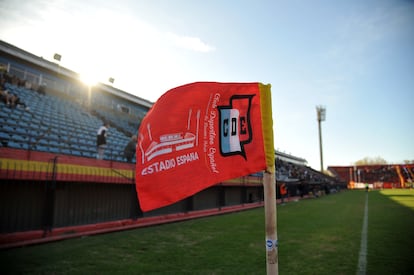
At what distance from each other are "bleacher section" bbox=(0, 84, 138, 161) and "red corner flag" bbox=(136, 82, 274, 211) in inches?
344

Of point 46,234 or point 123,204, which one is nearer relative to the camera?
point 46,234

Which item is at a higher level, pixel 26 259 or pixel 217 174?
pixel 217 174

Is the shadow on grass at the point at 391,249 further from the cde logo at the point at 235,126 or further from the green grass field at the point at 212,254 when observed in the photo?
the cde logo at the point at 235,126

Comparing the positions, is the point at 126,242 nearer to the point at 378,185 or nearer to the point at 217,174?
the point at 217,174

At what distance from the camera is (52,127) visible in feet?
49.1

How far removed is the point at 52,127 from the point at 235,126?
14.7 meters

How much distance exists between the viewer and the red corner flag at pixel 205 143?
2846 millimetres

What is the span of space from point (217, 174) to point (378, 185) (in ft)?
295

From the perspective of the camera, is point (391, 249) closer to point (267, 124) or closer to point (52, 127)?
point (267, 124)

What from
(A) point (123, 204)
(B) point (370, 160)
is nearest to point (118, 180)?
(A) point (123, 204)

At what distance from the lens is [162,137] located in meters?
3.10

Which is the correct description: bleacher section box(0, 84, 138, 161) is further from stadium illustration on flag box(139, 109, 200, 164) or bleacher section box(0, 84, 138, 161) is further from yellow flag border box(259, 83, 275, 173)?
yellow flag border box(259, 83, 275, 173)

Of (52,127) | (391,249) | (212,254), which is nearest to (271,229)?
(212,254)

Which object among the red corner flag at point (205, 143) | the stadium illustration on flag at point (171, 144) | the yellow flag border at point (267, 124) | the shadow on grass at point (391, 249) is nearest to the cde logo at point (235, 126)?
the red corner flag at point (205, 143)
